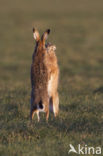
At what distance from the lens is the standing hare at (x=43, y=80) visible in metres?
8.34

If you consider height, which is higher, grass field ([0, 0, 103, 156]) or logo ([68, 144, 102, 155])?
grass field ([0, 0, 103, 156])

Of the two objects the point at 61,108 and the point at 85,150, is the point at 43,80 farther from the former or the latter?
the point at 85,150

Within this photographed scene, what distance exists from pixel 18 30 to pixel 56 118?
2854 cm

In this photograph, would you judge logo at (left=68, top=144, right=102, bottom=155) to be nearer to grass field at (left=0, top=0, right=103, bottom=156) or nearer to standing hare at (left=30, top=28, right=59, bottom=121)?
grass field at (left=0, top=0, right=103, bottom=156)

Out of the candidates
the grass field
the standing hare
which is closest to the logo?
the grass field

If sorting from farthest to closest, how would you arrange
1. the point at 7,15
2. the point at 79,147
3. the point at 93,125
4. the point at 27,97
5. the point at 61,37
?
the point at 7,15 → the point at 61,37 → the point at 27,97 → the point at 93,125 → the point at 79,147

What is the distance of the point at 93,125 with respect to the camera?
8.17 m

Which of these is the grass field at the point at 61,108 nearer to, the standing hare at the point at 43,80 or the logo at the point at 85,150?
the logo at the point at 85,150

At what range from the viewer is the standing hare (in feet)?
27.4

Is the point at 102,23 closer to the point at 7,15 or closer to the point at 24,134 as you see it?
the point at 7,15

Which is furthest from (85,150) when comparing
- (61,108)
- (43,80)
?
(61,108)

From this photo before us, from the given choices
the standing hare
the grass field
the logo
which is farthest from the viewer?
the standing hare

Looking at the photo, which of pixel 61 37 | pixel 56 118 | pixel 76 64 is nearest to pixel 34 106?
pixel 56 118

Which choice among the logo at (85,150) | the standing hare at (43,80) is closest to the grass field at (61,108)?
the logo at (85,150)
